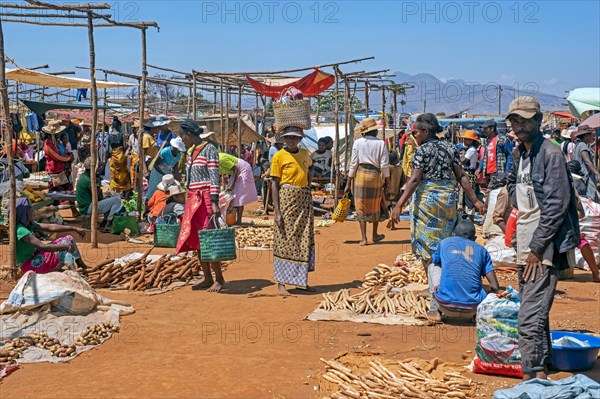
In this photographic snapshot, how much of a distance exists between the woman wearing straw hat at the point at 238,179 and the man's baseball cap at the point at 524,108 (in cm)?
782

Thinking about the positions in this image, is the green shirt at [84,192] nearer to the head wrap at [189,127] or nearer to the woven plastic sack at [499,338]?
the head wrap at [189,127]

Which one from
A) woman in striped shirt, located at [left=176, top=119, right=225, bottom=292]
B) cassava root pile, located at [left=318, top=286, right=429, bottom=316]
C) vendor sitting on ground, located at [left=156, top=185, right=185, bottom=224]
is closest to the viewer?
cassava root pile, located at [left=318, top=286, right=429, bottom=316]

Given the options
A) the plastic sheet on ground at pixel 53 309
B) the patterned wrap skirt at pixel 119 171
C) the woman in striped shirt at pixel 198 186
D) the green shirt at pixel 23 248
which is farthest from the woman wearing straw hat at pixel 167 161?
the plastic sheet on ground at pixel 53 309

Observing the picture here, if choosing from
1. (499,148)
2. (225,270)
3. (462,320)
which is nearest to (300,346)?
(462,320)

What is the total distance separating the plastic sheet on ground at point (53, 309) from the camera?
6.18m

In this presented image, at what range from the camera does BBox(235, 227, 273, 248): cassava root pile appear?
11.5 metres

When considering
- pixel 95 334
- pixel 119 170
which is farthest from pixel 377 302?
pixel 119 170

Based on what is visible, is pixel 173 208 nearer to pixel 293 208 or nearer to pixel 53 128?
pixel 293 208

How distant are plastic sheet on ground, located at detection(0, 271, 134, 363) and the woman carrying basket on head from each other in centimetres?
195

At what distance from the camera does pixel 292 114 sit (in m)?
8.16

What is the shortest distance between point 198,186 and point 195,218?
361 mm

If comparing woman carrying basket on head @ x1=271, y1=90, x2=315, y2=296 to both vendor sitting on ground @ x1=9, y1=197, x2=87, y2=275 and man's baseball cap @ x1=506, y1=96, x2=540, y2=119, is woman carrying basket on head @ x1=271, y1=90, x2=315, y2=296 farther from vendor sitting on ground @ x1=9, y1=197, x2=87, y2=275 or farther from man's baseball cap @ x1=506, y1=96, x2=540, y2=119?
man's baseball cap @ x1=506, y1=96, x2=540, y2=119

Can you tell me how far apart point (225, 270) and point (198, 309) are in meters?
2.27

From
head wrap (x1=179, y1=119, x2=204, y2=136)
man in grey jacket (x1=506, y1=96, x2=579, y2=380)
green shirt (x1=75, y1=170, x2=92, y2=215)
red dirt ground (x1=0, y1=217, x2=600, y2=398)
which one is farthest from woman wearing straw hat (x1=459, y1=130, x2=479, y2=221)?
man in grey jacket (x1=506, y1=96, x2=579, y2=380)
